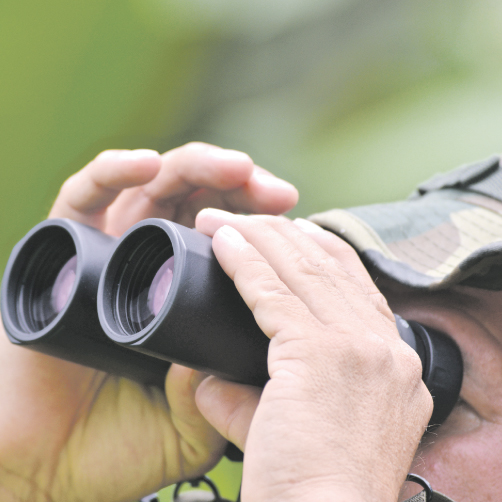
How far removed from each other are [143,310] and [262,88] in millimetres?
2462

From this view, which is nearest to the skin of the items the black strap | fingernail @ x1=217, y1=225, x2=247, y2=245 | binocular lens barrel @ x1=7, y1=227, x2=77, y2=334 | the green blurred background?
fingernail @ x1=217, y1=225, x2=247, y2=245

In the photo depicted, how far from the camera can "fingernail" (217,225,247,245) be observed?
0.52m

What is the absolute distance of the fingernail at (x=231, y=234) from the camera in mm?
522

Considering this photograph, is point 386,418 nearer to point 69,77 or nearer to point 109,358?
point 109,358

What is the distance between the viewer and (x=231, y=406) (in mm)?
619

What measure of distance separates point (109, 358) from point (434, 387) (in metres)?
0.41

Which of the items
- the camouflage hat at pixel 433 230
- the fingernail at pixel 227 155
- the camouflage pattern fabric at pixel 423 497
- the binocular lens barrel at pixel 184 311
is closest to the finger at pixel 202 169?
the fingernail at pixel 227 155

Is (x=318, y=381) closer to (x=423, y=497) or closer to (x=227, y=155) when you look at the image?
(x=423, y=497)

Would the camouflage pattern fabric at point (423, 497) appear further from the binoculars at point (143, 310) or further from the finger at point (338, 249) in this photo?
the finger at point (338, 249)

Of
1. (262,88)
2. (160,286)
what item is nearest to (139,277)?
(160,286)

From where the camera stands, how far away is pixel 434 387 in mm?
640

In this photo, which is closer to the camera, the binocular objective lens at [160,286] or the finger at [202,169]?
the binocular objective lens at [160,286]

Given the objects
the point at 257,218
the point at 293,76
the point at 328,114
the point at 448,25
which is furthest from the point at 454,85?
the point at 257,218

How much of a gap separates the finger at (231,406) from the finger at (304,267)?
6.3 inches
